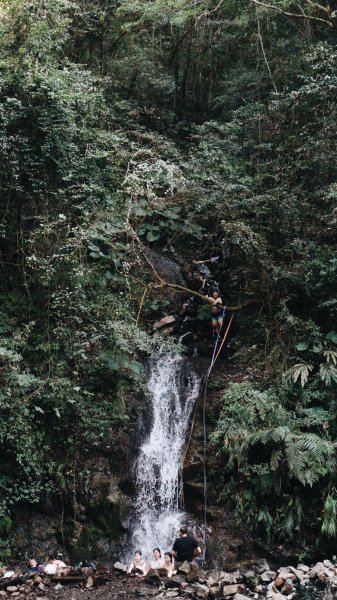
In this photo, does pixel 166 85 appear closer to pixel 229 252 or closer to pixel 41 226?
pixel 229 252

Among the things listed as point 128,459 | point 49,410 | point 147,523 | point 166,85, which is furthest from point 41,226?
point 166,85

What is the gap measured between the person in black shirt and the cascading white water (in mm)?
823

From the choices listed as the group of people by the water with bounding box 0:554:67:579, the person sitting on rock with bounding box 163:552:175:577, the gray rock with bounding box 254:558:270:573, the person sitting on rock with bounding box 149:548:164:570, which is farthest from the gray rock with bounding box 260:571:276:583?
the group of people by the water with bounding box 0:554:67:579

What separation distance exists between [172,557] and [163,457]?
6.67 ft

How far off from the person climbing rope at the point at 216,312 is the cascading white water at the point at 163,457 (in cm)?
125

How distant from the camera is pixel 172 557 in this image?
8492mm

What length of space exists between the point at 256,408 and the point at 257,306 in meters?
3.23

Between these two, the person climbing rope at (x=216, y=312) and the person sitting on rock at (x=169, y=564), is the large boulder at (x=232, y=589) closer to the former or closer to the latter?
the person sitting on rock at (x=169, y=564)

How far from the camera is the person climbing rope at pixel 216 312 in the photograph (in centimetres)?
1249

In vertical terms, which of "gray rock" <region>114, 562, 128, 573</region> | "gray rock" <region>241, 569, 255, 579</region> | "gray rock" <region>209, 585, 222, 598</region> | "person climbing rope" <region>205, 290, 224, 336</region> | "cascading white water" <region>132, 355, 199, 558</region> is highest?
"person climbing rope" <region>205, 290, 224, 336</region>

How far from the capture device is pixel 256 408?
969cm

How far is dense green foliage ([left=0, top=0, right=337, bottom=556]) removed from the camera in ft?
29.9

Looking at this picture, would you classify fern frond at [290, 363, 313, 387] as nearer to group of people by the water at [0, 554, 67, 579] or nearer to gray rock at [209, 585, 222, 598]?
gray rock at [209, 585, 222, 598]

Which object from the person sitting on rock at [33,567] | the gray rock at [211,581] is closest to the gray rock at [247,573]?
the gray rock at [211,581]
